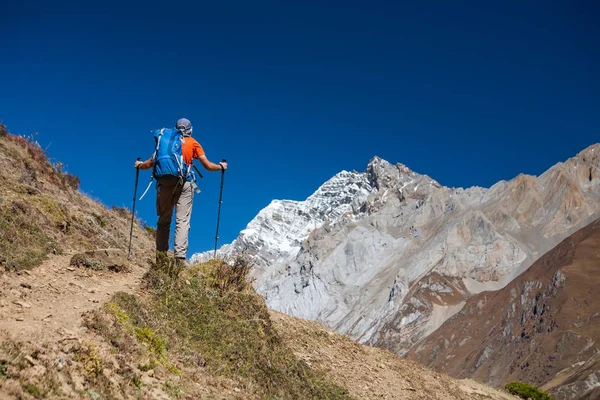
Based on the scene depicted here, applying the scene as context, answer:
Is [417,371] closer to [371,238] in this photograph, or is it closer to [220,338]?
[220,338]

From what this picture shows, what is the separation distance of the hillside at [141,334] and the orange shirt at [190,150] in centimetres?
183

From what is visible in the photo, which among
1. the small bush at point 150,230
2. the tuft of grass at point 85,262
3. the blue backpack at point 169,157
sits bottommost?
the tuft of grass at point 85,262

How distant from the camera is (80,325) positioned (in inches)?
261

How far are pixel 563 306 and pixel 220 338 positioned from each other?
94.9 meters

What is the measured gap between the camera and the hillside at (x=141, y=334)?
19.1 feet

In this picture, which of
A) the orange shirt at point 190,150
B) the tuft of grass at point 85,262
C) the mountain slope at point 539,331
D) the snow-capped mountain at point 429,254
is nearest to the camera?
the tuft of grass at point 85,262

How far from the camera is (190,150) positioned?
9953 mm

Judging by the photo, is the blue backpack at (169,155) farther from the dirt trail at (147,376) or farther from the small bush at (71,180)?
the small bush at (71,180)

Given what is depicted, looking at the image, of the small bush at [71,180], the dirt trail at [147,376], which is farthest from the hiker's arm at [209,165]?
the small bush at [71,180]

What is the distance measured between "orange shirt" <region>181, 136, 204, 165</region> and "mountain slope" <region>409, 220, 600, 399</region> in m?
63.2

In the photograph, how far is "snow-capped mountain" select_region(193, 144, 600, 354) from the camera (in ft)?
416

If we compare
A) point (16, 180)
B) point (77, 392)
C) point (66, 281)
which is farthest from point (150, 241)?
point (77, 392)

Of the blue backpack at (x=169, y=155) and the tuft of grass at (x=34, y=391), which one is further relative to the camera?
the blue backpack at (x=169, y=155)

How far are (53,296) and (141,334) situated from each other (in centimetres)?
138
